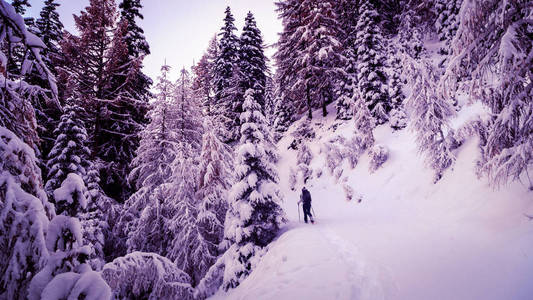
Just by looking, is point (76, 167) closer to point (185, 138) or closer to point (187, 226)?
point (187, 226)

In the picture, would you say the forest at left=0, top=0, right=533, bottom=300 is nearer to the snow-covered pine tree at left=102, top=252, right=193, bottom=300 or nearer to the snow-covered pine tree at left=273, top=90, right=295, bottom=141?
Result: the snow-covered pine tree at left=102, top=252, right=193, bottom=300

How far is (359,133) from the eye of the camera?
18.5 m

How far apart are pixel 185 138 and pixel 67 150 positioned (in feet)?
18.9

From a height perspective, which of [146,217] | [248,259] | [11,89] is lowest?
[248,259]

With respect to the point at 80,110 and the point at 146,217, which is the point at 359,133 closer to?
the point at 146,217

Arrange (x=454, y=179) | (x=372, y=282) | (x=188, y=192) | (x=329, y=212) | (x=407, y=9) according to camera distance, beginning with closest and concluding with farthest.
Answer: (x=372, y=282) → (x=454, y=179) → (x=188, y=192) → (x=329, y=212) → (x=407, y=9)

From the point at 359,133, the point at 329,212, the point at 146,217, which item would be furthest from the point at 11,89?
the point at 359,133

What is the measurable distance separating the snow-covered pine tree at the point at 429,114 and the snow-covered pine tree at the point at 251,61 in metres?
15.9

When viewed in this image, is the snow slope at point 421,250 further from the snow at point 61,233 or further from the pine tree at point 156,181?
the pine tree at point 156,181

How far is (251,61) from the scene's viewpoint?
91.1ft

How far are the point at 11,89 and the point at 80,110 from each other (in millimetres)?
9539

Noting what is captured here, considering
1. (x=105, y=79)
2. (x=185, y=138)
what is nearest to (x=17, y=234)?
(x=185, y=138)

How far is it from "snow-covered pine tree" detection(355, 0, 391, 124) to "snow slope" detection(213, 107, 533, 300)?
8.79 meters

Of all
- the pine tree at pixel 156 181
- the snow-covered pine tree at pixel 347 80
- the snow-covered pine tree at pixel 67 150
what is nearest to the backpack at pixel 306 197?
the pine tree at pixel 156 181
